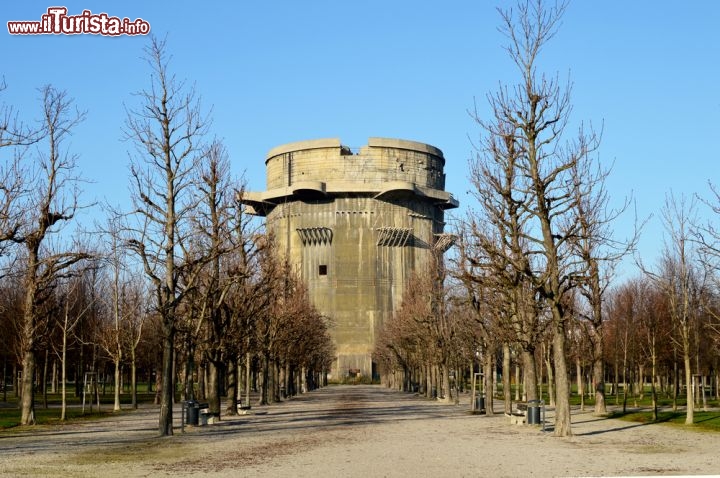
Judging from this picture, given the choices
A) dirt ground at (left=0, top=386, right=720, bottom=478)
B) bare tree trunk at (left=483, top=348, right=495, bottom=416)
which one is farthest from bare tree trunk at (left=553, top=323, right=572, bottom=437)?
bare tree trunk at (left=483, top=348, right=495, bottom=416)

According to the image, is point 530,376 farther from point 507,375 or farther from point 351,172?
point 351,172

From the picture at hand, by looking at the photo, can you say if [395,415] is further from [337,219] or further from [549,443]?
[337,219]

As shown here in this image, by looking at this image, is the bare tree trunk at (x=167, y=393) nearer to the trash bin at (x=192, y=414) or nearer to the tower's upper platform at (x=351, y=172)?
the trash bin at (x=192, y=414)

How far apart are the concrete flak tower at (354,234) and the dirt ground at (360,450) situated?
10688 cm

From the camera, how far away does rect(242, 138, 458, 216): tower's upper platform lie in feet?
477

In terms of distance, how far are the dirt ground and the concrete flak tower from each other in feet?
351

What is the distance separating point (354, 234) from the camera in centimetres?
14750

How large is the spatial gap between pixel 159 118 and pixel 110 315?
5166cm

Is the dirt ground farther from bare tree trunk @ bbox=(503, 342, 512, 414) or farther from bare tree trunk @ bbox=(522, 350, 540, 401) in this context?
bare tree trunk @ bbox=(503, 342, 512, 414)

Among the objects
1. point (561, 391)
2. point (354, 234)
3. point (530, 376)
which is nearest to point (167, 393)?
point (561, 391)

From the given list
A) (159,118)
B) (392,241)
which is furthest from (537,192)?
(392,241)

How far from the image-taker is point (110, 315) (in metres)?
81.5

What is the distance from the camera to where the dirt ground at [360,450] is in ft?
66.6

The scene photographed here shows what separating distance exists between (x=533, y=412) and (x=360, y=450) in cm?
1306
